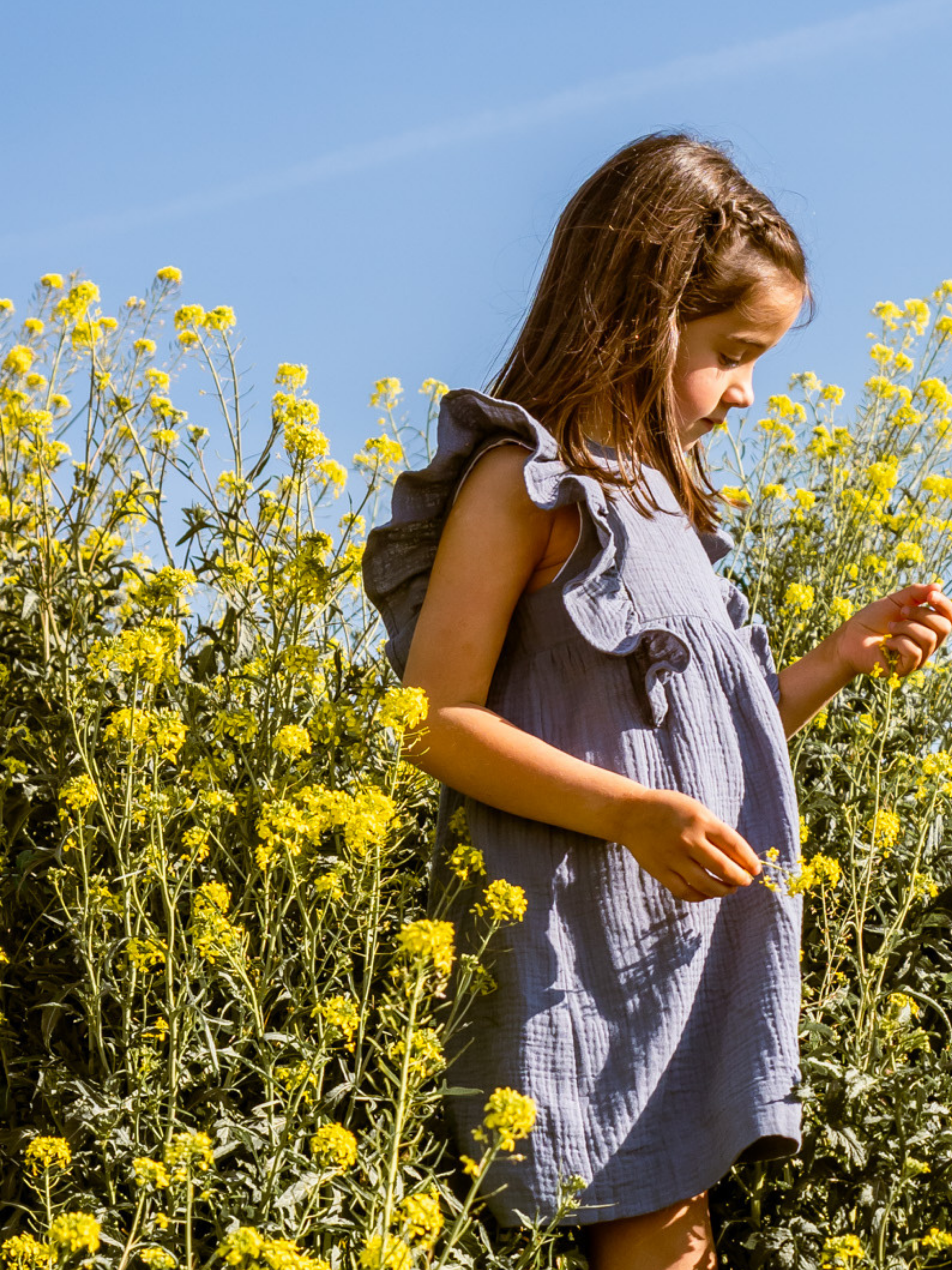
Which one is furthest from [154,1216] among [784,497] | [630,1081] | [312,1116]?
[784,497]

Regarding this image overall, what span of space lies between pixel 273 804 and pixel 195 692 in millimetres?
687

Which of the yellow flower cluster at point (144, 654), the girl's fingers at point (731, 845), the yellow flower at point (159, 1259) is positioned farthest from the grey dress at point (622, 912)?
the yellow flower at point (159, 1259)

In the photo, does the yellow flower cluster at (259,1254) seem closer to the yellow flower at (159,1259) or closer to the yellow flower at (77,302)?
the yellow flower at (159,1259)

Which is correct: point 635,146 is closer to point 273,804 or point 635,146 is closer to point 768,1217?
point 273,804

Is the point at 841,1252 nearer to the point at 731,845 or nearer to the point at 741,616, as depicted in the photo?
the point at 731,845

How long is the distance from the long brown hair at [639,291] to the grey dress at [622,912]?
14 cm

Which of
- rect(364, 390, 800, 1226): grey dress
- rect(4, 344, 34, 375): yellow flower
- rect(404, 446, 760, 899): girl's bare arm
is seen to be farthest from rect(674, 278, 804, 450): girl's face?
rect(4, 344, 34, 375): yellow flower

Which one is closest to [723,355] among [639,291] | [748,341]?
[748,341]

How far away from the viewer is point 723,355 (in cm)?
207

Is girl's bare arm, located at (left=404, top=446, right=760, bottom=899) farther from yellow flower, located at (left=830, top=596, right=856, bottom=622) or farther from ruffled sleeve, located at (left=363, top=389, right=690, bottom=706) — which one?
yellow flower, located at (left=830, top=596, right=856, bottom=622)

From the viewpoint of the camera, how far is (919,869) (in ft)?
8.62

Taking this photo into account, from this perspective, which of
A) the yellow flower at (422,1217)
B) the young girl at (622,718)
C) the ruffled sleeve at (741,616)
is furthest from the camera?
the ruffled sleeve at (741,616)

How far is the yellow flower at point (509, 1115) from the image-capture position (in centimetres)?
116

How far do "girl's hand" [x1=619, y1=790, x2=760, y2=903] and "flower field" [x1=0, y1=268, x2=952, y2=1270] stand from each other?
0.61ft
